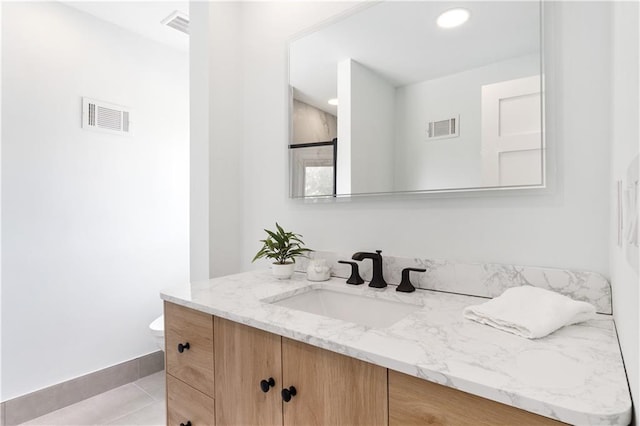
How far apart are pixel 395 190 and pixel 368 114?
347mm

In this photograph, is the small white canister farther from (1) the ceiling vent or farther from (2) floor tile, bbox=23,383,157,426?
(1) the ceiling vent

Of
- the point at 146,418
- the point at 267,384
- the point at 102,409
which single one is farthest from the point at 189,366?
the point at 102,409

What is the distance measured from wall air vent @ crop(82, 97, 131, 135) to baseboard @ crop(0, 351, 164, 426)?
1.58 meters

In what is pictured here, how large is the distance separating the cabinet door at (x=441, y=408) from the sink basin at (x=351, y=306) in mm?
423

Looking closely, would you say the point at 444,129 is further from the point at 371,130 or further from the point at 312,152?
the point at 312,152

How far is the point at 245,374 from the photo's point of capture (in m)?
0.99

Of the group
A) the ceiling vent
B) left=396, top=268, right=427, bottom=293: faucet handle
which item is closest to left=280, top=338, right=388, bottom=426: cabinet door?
left=396, top=268, right=427, bottom=293: faucet handle

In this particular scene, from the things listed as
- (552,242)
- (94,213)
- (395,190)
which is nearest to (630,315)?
(552,242)

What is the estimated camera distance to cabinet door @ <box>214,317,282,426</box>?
919mm

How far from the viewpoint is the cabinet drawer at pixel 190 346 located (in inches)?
43.6

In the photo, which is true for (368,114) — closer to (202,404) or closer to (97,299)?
(202,404)

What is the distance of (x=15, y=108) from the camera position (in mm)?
1896

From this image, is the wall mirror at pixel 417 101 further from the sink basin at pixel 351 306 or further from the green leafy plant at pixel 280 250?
the sink basin at pixel 351 306

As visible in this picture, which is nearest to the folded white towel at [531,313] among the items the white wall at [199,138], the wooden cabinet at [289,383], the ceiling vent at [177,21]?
the wooden cabinet at [289,383]
